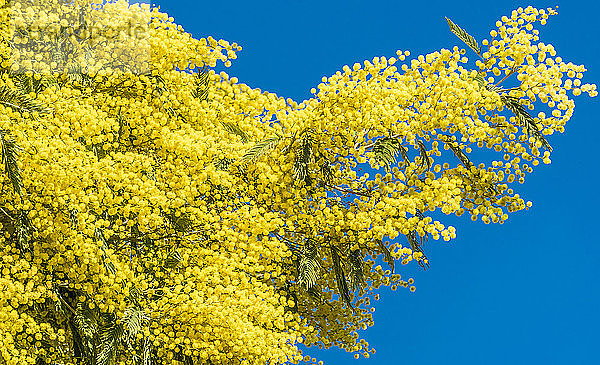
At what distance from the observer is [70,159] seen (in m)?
8.80

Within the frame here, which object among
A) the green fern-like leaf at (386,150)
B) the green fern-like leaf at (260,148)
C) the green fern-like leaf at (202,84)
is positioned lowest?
the green fern-like leaf at (260,148)

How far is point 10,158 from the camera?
821 centimetres

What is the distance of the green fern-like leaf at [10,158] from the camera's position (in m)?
8.15

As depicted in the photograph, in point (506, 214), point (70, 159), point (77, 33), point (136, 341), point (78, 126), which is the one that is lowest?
point (136, 341)

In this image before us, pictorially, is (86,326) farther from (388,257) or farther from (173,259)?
(388,257)

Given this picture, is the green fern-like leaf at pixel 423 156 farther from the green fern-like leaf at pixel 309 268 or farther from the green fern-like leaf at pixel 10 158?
the green fern-like leaf at pixel 10 158

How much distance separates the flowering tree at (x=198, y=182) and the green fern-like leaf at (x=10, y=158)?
0.08 ft

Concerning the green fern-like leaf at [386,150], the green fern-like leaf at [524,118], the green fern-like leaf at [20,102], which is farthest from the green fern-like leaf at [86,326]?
the green fern-like leaf at [524,118]

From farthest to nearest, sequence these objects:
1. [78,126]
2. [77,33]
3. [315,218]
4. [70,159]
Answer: [77,33]
[315,218]
[78,126]
[70,159]

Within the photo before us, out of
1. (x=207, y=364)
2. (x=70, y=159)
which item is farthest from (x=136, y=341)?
(x=70, y=159)

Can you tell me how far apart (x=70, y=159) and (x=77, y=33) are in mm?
3219

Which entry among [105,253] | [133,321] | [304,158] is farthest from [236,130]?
[133,321]

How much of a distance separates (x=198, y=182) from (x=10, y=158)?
7.57 ft

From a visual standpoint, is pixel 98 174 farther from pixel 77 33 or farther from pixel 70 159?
pixel 77 33
